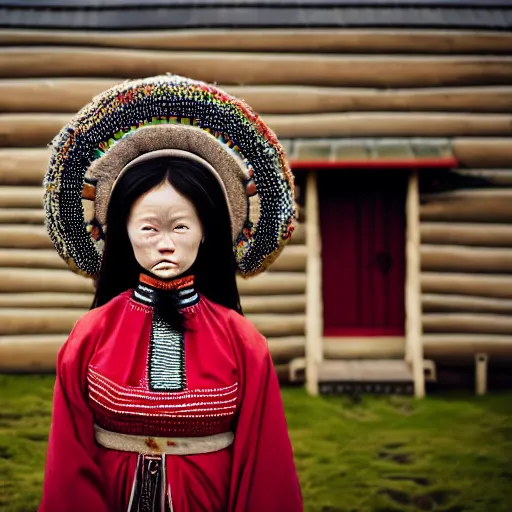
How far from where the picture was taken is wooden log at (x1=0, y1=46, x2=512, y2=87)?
612 centimetres

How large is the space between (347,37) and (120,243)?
4.80 m

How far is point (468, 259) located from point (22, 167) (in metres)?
4.41

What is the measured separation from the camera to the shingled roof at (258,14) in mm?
6117

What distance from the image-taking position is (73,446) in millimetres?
1830

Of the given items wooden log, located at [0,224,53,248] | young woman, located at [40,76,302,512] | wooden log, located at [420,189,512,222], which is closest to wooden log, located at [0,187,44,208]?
wooden log, located at [0,224,53,248]

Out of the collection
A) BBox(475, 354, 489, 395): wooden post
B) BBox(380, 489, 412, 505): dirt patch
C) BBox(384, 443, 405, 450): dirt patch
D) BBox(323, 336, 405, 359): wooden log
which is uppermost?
BBox(323, 336, 405, 359): wooden log

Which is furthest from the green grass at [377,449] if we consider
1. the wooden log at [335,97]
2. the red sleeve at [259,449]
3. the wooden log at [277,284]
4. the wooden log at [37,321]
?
the wooden log at [335,97]

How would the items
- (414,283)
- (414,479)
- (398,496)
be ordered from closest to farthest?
(398,496)
(414,479)
(414,283)

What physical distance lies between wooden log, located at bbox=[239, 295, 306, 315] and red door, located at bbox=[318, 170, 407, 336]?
0.95ft

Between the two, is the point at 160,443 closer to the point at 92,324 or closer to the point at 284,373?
the point at 92,324

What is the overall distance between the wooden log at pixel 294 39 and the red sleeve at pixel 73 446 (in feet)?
15.7

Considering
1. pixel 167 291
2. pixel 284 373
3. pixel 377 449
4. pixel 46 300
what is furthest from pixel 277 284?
pixel 167 291

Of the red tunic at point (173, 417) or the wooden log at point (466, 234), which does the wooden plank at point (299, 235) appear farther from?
the red tunic at point (173, 417)

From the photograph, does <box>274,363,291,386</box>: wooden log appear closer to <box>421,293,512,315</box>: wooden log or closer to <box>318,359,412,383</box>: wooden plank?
<box>318,359,412,383</box>: wooden plank
